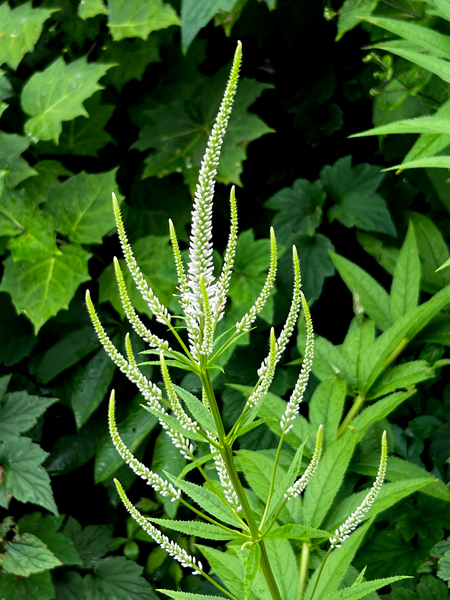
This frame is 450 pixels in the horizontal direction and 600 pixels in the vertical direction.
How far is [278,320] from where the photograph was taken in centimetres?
221

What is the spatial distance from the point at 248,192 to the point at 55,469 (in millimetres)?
1349

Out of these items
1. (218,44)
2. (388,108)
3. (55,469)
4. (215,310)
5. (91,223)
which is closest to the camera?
(215,310)

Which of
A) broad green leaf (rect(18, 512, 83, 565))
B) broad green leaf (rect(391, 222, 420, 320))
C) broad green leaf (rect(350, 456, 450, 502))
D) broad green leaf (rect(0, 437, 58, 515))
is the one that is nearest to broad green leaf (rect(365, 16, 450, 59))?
broad green leaf (rect(391, 222, 420, 320))

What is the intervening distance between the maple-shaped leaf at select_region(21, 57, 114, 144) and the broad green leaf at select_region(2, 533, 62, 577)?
52.2 inches

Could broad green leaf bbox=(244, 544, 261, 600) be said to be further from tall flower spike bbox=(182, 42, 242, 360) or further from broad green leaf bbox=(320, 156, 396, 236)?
broad green leaf bbox=(320, 156, 396, 236)

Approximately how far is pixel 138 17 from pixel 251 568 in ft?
5.99

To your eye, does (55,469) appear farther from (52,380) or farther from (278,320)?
(278,320)

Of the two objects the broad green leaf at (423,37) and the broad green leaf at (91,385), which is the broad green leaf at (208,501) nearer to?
the broad green leaf at (423,37)

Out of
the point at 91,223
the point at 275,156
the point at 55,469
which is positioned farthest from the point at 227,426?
the point at 275,156

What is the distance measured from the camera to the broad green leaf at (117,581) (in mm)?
2119

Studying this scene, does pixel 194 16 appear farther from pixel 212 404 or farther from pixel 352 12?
pixel 212 404

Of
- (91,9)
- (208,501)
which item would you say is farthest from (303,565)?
(91,9)

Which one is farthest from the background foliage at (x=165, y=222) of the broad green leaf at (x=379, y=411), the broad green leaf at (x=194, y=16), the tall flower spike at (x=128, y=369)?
the tall flower spike at (x=128, y=369)

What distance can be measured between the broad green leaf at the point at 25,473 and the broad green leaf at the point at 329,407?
0.84m
